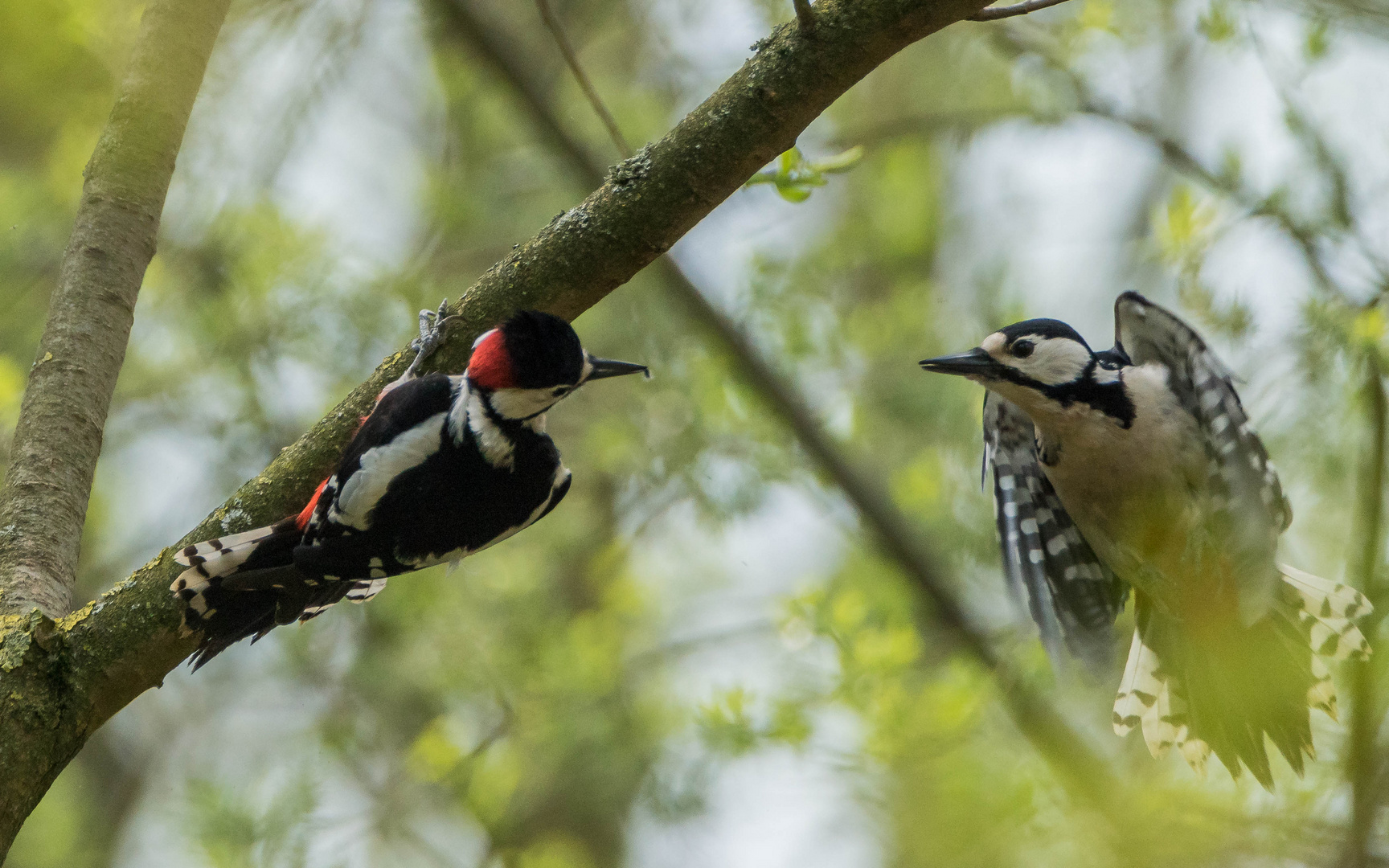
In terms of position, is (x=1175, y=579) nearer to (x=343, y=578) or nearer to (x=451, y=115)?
(x=343, y=578)

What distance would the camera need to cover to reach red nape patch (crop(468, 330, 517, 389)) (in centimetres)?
267

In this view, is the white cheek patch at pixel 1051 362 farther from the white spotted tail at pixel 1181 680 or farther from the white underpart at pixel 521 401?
the white underpart at pixel 521 401

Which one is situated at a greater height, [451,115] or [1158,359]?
[451,115]

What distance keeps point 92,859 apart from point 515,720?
2758 mm

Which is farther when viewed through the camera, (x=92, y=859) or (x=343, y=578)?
(x=92, y=859)

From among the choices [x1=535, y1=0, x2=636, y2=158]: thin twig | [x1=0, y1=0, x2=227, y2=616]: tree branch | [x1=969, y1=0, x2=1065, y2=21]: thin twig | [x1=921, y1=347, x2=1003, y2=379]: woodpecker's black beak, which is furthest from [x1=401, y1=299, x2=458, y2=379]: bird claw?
[x1=921, y1=347, x2=1003, y2=379]: woodpecker's black beak

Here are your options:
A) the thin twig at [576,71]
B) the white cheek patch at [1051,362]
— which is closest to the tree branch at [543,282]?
the thin twig at [576,71]

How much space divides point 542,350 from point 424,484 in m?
0.46

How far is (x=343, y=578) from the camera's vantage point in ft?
9.16

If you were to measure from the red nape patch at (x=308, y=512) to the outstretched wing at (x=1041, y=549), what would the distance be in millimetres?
2421

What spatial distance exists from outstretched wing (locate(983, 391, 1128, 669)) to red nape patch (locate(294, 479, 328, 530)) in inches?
95.3

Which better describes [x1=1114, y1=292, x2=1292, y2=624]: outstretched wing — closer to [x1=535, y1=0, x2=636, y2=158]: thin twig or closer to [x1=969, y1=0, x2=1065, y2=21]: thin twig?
[x1=969, y1=0, x2=1065, y2=21]: thin twig

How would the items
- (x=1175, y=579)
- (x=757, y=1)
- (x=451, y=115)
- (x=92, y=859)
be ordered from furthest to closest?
(x=451, y=115), (x=92, y=859), (x=757, y=1), (x=1175, y=579)

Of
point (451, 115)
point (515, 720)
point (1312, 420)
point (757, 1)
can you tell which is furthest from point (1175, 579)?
point (451, 115)
